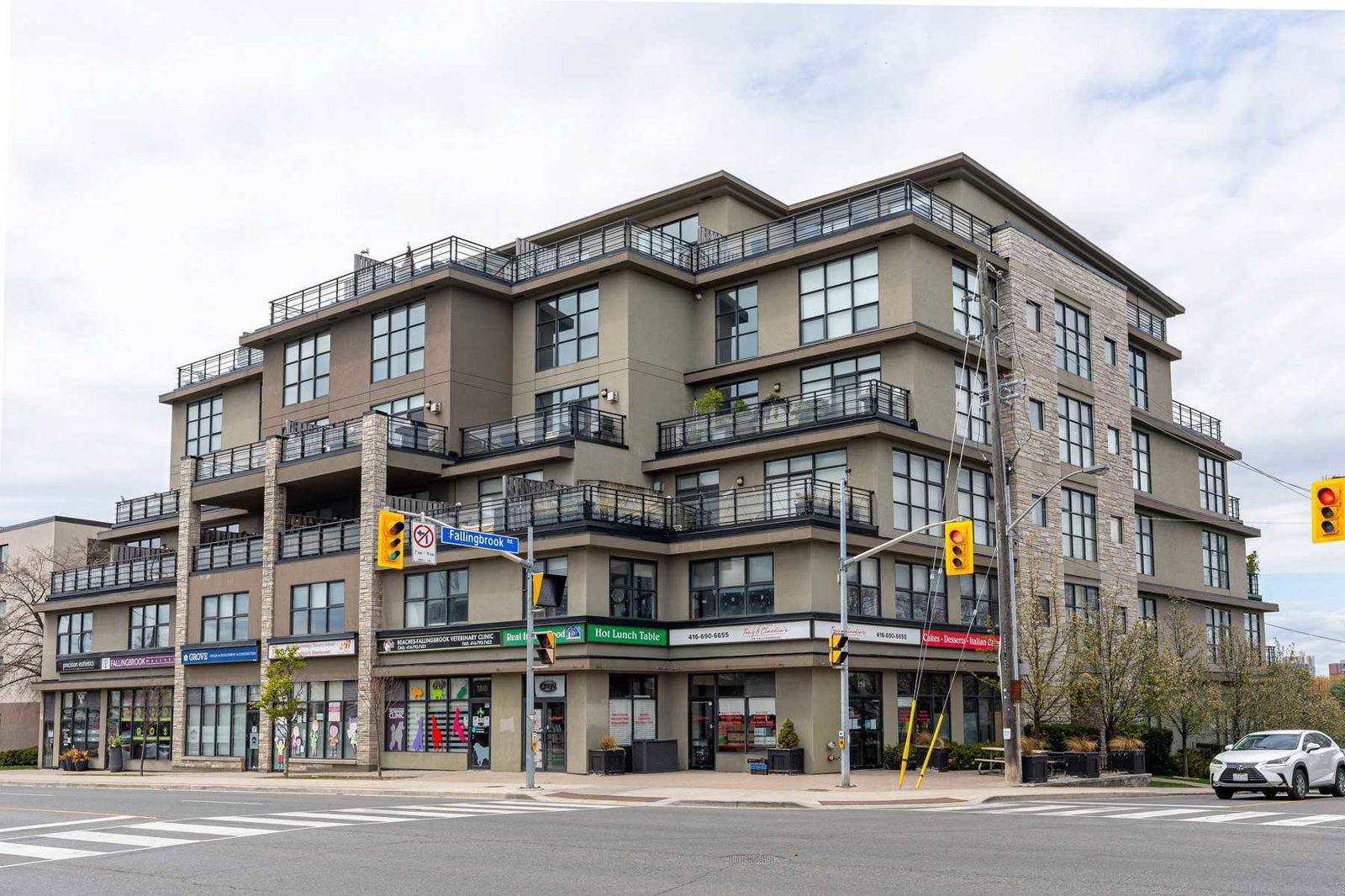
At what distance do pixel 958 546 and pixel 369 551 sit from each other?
2220 cm

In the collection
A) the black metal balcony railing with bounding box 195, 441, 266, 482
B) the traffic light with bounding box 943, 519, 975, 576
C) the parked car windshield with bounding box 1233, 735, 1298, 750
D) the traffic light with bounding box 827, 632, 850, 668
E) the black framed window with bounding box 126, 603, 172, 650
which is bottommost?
the parked car windshield with bounding box 1233, 735, 1298, 750

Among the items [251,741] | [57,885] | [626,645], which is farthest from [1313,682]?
[57,885]

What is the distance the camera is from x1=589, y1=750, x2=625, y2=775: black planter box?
125 feet

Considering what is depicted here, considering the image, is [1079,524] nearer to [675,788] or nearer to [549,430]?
[549,430]

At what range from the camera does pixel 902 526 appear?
137 ft

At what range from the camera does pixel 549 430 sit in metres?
43.8

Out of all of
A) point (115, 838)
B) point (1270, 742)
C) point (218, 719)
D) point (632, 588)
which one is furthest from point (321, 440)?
point (1270, 742)

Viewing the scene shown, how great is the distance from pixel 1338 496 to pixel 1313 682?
1435 inches

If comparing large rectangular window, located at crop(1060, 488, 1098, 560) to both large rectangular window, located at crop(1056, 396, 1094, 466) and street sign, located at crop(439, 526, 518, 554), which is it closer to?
large rectangular window, located at crop(1056, 396, 1094, 466)

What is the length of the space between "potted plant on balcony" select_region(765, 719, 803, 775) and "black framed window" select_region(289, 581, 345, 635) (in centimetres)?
1614

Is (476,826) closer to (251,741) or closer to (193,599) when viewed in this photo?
(251,741)

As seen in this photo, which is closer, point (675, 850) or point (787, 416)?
point (675, 850)

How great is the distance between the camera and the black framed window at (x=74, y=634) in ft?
192

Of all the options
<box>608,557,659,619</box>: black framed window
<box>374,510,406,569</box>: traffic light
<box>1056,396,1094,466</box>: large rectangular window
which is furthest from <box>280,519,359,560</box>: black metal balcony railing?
<box>1056,396,1094,466</box>: large rectangular window
